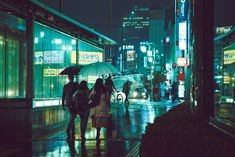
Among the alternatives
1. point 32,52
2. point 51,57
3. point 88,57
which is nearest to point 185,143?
point 32,52

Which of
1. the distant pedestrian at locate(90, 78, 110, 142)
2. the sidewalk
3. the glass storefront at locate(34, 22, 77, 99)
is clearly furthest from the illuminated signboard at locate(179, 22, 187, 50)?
the sidewalk

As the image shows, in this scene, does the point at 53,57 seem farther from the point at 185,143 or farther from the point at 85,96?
the point at 185,143

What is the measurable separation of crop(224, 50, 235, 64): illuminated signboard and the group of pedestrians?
222 inches

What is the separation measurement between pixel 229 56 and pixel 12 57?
10257 mm

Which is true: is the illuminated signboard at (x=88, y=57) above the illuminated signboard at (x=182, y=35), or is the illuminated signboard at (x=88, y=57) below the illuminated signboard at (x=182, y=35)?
below

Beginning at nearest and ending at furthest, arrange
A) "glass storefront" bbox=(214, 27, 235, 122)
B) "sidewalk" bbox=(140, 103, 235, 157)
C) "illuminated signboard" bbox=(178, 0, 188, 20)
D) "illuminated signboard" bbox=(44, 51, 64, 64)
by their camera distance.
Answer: "sidewalk" bbox=(140, 103, 235, 157)
"glass storefront" bbox=(214, 27, 235, 122)
"illuminated signboard" bbox=(44, 51, 64, 64)
"illuminated signboard" bbox=(178, 0, 188, 20)

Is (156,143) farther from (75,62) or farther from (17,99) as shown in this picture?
(75,62)

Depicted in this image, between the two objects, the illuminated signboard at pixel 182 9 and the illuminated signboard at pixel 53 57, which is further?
the illuminated signboard at pixel 182 9

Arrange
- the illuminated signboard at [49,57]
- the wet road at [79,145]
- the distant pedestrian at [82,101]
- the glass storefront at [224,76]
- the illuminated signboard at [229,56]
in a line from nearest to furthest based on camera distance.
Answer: the glass storefront at [224,76], the illuminated signboard at [229,56], the wet road at [79,145], the distant pedestrian at [82,101], the illuminated signboard at [49,57]

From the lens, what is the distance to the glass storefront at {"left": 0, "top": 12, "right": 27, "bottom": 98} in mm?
15633

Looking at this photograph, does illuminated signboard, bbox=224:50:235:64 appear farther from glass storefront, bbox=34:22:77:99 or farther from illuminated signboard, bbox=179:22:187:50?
illuminated signboard, bbox=179:22:187:50

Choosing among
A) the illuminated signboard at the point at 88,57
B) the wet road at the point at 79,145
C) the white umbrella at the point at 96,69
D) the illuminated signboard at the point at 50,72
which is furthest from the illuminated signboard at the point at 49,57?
the illuminated signboard at the point at 88,57

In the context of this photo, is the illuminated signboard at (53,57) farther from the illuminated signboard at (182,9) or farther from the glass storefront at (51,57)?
the illuminated signboard at (182,9)

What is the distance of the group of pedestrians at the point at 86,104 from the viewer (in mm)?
13344
